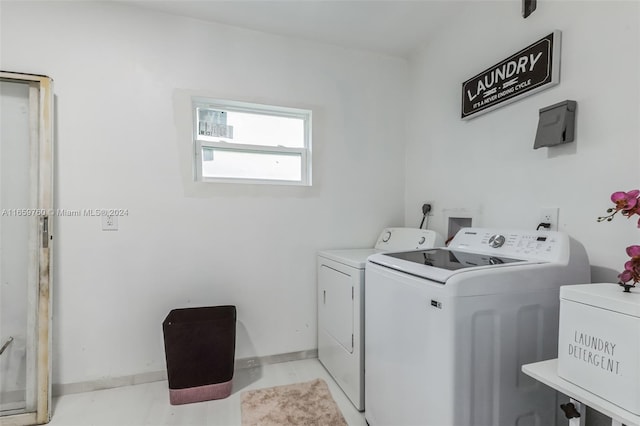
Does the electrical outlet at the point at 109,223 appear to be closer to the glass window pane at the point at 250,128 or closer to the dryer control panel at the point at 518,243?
the glass window pane at the point at 250,128

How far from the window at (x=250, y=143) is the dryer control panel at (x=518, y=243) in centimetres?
125

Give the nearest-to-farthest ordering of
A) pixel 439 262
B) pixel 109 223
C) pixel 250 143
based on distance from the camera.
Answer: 1. pixel 439 262
2. pixel 109 223
3. pixel 250 143

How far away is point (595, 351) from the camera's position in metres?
0.79

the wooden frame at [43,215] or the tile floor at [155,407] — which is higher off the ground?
the wooden frame at [43,215]

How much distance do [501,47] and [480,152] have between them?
0.59 meters

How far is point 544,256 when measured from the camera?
1.19 m

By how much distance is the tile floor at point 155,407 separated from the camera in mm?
1580

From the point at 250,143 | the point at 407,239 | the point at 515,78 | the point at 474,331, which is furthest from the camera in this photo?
the point at 250,143

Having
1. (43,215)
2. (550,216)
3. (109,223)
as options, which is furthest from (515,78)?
(43,215)

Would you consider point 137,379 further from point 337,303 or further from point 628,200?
point 628,200

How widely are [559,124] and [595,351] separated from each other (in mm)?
967

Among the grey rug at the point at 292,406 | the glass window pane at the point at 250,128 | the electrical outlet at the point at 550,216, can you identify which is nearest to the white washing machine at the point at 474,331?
the electrical outlet at the point at 550,216

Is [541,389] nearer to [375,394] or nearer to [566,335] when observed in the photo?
[566,335]

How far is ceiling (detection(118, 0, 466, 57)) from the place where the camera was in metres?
1.84
